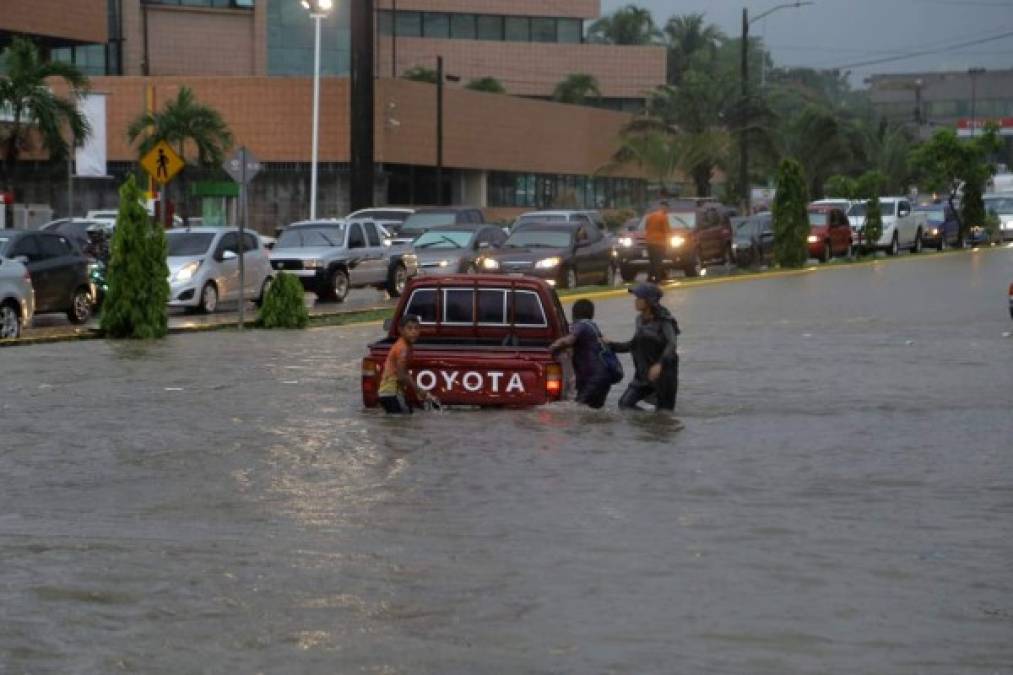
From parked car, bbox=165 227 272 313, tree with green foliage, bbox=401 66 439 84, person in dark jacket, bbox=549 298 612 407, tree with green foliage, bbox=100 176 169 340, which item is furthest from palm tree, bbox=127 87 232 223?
person in dark jacket, bbox=549 298 612 407

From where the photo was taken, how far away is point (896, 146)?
11181 cm

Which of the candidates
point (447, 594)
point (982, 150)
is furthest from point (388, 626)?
point (982, 150)

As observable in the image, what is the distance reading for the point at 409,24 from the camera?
105 metres

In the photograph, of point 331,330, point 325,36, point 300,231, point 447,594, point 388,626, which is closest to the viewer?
point 388,626

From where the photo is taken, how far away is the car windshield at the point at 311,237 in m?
40.5

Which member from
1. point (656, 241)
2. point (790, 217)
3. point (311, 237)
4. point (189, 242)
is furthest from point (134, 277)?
point (790, 217)

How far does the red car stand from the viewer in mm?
58281

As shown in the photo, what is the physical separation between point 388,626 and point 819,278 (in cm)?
4003

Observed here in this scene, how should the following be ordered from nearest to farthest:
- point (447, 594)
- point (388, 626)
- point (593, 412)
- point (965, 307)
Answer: point (388, 626) < point (447, 594) < point (593, 412) < point (965, 307)

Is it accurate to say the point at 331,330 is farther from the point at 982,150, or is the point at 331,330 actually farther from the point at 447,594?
the point at 982,150

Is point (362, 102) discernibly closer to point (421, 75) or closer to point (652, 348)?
point (652, 348)

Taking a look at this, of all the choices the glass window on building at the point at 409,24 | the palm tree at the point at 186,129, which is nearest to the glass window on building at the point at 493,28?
the glass window on building at the point at 409,24

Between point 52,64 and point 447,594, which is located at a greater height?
point 52,64

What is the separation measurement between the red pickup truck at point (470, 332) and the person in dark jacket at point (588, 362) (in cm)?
33
